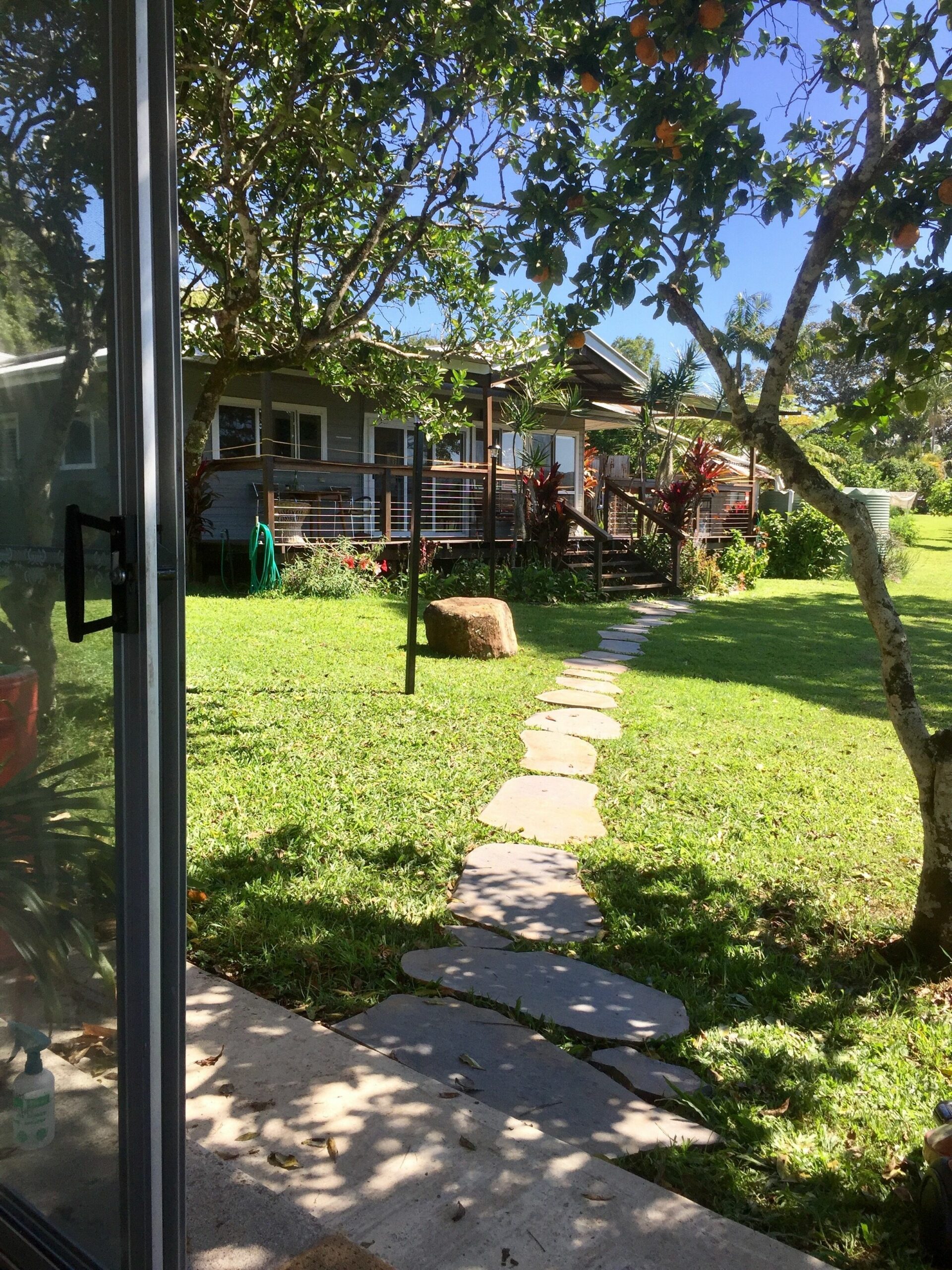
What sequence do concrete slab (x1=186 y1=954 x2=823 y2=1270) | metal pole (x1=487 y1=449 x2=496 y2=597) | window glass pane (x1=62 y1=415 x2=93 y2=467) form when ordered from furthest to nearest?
metal pole (x1=487 y1=449 x2=496 y2=597)
concrete slab (x1=186 y1=954 x2=823 y2=1270)
window glass pane (x1=62 y1=415 x2=93 y2=467)

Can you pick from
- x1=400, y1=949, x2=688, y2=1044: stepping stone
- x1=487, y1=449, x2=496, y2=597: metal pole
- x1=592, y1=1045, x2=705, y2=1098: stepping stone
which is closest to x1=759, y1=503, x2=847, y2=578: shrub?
x1=487, y1=449, x2=496, y2=597: metal pole

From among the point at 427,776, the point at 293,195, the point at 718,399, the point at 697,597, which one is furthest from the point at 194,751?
the point at 718,399

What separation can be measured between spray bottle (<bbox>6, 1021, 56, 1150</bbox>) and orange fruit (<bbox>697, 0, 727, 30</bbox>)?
10.4ft

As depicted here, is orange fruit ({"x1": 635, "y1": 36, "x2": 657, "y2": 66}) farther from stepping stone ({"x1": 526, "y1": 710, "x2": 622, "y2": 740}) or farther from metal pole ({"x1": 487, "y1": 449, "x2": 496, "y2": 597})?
metal pole ({"x1": 487, "y1": 449, "x2": 496, "y2": 597})

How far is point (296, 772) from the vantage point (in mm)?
5281

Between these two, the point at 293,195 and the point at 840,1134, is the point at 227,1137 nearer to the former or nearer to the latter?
the point at 840,1134

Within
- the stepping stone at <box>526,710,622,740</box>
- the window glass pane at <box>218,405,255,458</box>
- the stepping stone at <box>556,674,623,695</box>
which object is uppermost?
the window glass pane at <box>218,405,255,458</box>

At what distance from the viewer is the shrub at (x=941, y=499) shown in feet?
123

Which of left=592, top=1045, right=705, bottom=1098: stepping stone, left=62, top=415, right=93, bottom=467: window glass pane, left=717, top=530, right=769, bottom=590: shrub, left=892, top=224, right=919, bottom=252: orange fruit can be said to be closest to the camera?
left=62, top=415, right=93, bottom=467: window glass pane

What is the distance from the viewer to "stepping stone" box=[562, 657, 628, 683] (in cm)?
830

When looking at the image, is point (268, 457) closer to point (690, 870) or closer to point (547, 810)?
point (547, 810)

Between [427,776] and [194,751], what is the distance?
4.76 ft

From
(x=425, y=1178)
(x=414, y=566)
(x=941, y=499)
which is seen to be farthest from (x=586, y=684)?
(x=941, y=499)

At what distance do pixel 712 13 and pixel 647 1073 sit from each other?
10.3ft
